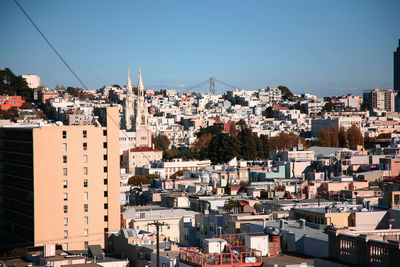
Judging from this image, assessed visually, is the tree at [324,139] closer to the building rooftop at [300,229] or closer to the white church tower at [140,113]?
the white church tower at [140,113]

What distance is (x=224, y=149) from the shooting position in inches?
3209

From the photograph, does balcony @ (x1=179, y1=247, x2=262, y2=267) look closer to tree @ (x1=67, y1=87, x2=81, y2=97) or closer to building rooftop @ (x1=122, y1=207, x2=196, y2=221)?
building rooftop @ (x1=122, y1=207, x2=196, y2=221)

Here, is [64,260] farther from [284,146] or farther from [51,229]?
[284,146]

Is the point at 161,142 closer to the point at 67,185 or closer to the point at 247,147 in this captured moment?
the point at 247,147

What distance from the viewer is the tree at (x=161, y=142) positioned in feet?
352

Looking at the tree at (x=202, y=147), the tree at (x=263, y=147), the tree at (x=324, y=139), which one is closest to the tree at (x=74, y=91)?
the tree at (x=202, y=147)

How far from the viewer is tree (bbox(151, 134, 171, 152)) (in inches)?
4227

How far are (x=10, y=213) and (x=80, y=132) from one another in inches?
225

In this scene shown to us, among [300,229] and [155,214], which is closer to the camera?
[300,229]

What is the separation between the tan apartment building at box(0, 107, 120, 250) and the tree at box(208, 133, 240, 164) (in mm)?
45114

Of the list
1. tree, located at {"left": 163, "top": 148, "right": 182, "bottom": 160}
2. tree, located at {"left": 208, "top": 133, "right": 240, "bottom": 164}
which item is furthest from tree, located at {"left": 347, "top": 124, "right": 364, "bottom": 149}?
tree, located at {"left": 163, "top": 148, "right": 182, "bottom": 160}

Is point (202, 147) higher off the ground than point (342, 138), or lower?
lower

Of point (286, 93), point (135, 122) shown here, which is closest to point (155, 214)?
point (135, 122)

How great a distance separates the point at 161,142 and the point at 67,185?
74.2 m
